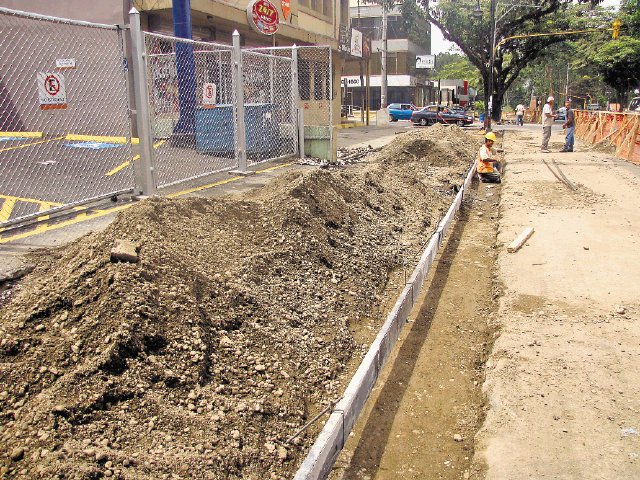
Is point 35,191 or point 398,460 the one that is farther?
point 35,191

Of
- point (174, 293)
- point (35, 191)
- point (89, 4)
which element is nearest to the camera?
point (174, 293)

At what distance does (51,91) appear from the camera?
6.52 metres

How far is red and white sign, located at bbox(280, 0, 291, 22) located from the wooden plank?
Result: 17217 millimetres

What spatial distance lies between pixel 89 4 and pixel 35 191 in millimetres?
10601

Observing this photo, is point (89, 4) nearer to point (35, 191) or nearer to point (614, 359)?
point (35, 191)

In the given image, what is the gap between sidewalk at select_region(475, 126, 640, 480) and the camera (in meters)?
3.30

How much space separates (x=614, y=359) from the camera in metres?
4.36

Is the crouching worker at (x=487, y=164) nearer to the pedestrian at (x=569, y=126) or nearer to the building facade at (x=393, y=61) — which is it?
the pedestrian at (x=569, y=126)

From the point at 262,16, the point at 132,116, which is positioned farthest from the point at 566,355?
the point at 262,16

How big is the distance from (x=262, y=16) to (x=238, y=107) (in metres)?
9.91

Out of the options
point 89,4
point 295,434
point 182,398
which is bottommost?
point 295,434

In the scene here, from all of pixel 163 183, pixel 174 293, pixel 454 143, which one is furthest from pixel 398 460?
pixel 454 143

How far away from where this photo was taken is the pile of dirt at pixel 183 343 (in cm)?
290

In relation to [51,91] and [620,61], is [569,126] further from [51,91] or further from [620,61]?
[620,61]
